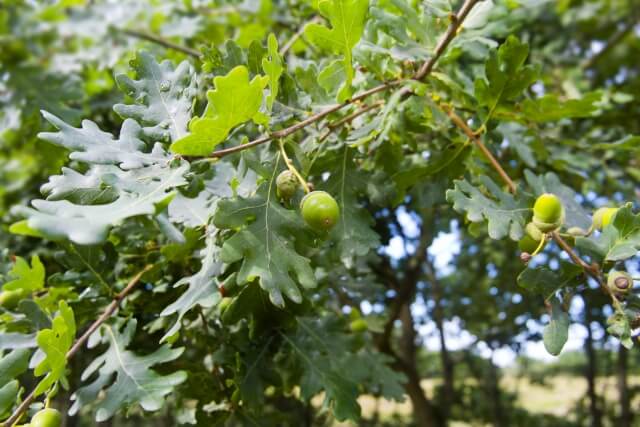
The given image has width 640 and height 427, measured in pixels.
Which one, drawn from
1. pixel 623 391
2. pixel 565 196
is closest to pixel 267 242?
pixel 565 196

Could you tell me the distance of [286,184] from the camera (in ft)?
4.18

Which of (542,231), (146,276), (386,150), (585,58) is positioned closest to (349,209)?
(386,150)

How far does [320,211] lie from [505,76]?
0.73m

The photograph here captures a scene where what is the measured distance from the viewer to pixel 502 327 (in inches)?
156

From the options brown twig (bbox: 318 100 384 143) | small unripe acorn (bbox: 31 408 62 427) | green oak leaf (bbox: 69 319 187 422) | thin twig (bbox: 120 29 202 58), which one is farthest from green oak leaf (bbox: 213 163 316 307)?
thin twig (bbox: 120 29 202 58)

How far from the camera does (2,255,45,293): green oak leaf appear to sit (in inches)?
59.9

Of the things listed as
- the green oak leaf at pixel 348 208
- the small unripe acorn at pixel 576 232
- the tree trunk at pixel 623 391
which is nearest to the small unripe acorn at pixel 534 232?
the small unripe acorn at pixel 576 232

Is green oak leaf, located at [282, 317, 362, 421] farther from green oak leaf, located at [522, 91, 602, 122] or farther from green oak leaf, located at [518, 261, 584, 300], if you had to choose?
green oak leaf, located at [522, 91, 602, 122]

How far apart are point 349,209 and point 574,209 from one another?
2.08ft

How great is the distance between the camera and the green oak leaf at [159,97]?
50.1 inches

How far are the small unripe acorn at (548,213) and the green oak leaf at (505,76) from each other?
1.31 ft

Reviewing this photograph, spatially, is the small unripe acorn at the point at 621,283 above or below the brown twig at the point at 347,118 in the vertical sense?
below

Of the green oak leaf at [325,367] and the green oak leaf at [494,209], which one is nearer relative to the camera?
the green oak leaf at [494,209]

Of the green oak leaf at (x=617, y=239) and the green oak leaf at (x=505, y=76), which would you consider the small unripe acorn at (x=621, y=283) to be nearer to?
the green oak leaf at (x=617, y=239)
